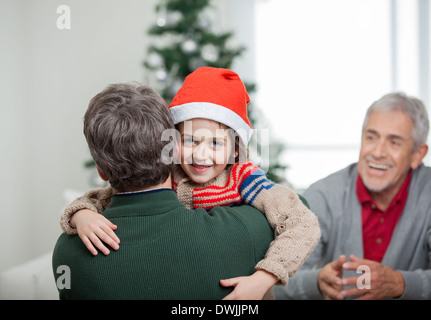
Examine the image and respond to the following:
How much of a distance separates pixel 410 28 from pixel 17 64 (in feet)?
11.1

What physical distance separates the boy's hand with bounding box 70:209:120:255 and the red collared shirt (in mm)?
1144

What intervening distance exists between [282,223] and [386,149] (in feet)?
2.85

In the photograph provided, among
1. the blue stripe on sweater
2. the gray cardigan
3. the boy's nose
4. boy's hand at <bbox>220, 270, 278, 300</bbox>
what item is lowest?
the gray cardigan

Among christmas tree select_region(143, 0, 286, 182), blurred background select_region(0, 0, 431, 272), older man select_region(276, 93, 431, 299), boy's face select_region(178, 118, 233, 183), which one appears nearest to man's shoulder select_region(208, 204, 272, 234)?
boy's face select_region(178, 118, 233, 183)

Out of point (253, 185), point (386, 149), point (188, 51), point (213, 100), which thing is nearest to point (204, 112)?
point (213, 100)

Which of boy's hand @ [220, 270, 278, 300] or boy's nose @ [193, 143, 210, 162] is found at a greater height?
boy's nose @ [193, 143, 210, 162]

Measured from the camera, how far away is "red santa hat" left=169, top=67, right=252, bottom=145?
1100 millimetres

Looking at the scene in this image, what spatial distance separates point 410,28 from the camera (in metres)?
3.92

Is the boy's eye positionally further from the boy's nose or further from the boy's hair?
the boy's hair

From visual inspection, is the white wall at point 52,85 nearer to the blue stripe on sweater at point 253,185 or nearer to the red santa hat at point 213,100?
the red santa hat at point 213,100

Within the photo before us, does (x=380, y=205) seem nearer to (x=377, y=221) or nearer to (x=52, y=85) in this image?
(x=377, y=221)

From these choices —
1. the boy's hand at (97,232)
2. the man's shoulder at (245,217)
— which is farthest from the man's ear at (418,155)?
the boy's hand at (97,232)

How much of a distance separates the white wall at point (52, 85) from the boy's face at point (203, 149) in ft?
8.83
